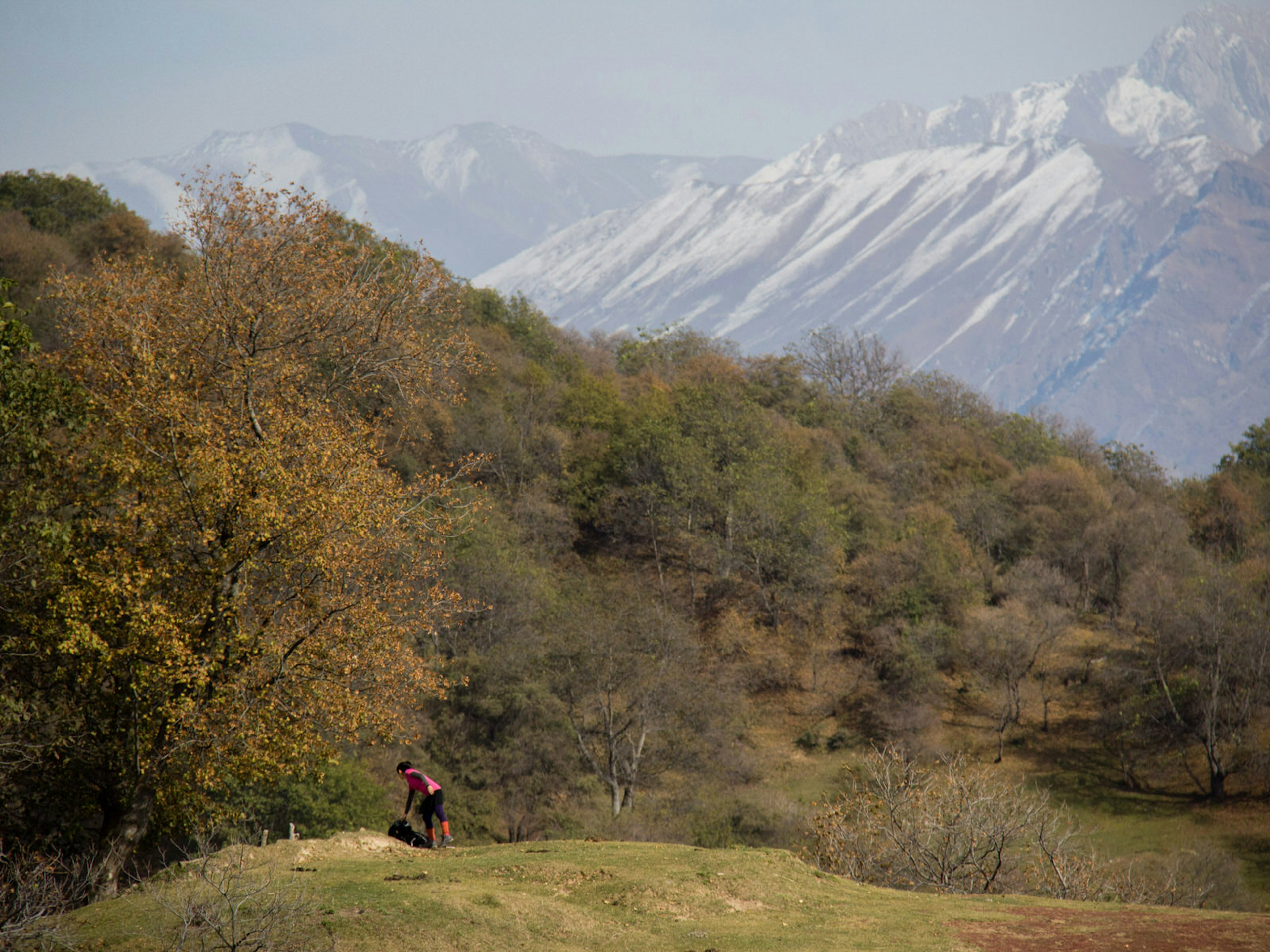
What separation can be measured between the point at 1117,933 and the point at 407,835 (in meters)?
11.0

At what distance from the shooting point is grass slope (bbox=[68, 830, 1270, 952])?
11.9 meters

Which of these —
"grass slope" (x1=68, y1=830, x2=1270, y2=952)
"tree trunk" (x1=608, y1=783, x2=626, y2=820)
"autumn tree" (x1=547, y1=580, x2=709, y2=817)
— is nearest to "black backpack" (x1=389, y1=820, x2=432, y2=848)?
"grass slope" (x1=68, y1=830, x2=1270, y2=952)

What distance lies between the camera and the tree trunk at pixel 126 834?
49.2 ft

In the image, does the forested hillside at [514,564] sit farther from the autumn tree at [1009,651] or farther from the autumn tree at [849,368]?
the autumn tree at [849,368]

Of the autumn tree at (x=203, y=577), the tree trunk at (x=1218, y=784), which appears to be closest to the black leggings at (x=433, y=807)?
the autumn tree at (x=203, y=577)

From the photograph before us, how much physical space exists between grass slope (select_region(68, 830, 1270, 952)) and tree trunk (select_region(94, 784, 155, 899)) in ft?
7.04

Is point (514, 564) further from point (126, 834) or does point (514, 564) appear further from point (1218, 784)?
point (1218, 784)

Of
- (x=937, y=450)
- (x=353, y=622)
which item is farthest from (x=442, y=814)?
(x=937, y=450)

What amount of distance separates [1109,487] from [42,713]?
71673mm

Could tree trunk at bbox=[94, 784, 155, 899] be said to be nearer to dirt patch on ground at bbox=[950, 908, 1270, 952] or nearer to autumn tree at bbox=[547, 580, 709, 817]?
dirt patch on ground at bbox=[950, 908, 1270, 952]

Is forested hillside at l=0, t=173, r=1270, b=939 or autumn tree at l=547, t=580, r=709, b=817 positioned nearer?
forested hillside at l=0, t=173, r=1270, b=939

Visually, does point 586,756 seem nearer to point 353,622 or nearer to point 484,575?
point 484,575

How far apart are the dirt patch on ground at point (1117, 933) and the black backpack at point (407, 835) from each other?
879 centimetres

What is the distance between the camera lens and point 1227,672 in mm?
44281
